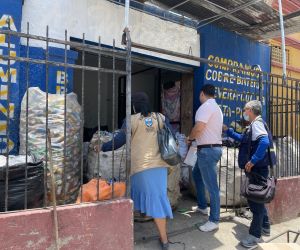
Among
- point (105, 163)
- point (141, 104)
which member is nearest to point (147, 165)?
point (141, 104)

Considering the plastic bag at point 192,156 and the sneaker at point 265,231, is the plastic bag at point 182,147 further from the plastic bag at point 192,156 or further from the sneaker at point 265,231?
the sneaker at point 265,231

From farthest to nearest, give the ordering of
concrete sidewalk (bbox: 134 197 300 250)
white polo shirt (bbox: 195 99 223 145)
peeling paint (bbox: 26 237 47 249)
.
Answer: white polo shirt (bbox: 195 99 223 145)
concrete sidewalk (bbox: 134 197 300 250)
peeling paint (bbox: 26 237 47 249)

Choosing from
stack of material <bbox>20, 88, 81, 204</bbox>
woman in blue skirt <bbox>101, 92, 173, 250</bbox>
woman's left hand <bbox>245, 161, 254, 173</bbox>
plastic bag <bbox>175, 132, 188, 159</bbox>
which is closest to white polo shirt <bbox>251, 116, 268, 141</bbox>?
woman's left hand <bbox>245, 161, 254, 173</bbox>

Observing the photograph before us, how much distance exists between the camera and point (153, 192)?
3.74 meters

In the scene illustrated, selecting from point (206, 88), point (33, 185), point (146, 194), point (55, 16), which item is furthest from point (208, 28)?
point (33, 185)

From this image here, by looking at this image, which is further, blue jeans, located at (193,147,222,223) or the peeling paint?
blue jeans, located at (193,147,222,223)

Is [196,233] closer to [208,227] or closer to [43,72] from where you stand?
[208,227]

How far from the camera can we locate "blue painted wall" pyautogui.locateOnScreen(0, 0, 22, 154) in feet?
12.7

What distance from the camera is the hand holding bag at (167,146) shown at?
3.73 m

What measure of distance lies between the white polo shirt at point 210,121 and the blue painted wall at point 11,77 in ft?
7.06

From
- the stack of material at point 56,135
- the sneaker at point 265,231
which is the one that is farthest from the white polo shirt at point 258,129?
the stack of material at point 56,135

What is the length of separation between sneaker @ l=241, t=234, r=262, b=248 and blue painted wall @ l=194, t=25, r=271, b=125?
2659 millimetres

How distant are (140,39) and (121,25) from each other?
412 mm

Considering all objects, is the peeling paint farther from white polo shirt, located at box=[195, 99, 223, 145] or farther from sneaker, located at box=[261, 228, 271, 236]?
sneaker, located at box=[261, 228, 271, 236]
